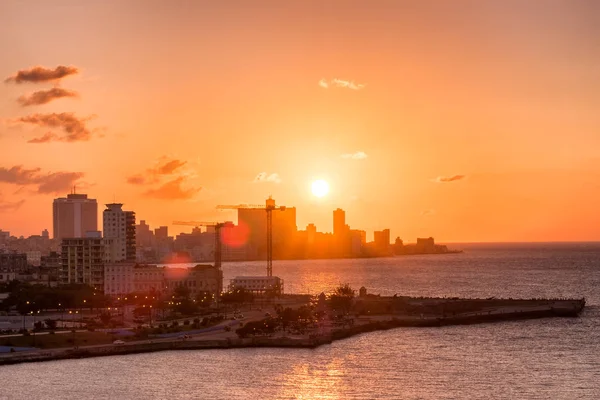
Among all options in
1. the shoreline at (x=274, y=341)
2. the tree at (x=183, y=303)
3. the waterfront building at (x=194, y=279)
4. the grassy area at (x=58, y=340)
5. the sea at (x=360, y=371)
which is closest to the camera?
the sea at (x=360, y=371)

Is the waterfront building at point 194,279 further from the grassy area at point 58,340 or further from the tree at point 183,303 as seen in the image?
the grassy area at point 58,340

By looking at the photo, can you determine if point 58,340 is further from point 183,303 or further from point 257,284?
point 257,284

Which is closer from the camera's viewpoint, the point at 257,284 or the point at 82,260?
the point at 82,260

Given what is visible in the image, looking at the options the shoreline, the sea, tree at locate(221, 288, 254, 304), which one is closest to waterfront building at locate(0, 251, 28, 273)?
tree at locate(221, 288, 254, 304)

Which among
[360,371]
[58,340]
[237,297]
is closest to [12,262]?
[237,297]

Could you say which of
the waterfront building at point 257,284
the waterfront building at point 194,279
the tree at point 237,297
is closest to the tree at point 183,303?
the tree at point 237,297

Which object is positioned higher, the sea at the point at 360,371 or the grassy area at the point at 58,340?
the grassy area at the point at 58,340
